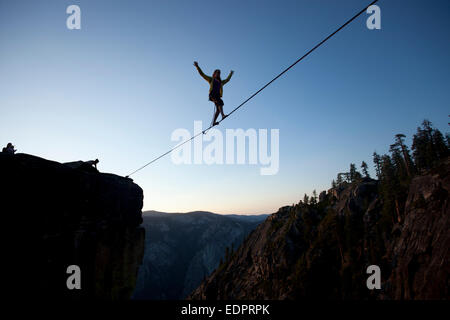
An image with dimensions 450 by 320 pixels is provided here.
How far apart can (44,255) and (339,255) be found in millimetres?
88234

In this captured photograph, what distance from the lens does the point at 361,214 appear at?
76.1 metres

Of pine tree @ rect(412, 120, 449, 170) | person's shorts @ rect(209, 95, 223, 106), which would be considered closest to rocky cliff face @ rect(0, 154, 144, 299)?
person's shorts @ rect(209, 95, 223, 106)

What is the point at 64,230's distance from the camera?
10258 millimetres

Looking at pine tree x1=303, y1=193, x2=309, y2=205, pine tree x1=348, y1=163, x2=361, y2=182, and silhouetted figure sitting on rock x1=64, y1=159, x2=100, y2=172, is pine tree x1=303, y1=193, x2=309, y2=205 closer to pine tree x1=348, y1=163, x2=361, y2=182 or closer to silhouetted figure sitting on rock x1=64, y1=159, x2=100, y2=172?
pine tree x1=348, y1=163, x2=361, y2=182

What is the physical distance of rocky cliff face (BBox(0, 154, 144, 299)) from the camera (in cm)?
888

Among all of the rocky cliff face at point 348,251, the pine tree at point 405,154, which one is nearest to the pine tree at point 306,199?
the rocky cliff face at point 348,251

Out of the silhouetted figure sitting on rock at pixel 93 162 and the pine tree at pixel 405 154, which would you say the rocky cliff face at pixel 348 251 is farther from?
the silhouetted figure sitting on rock at pixel 93 162

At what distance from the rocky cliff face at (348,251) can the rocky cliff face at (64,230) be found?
47.1 meters

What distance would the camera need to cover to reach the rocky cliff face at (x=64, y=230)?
8.88m

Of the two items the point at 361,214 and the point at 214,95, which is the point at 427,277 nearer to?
the point at 361,214

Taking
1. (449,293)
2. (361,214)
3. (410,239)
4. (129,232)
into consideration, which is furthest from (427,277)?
(129,232)

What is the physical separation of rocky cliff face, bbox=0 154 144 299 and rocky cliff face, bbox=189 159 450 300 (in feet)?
155

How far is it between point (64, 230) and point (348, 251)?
82.4 meters

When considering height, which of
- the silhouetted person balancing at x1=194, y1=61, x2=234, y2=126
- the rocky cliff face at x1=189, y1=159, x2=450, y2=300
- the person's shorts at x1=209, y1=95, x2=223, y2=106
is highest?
the silhouetted person balancing at x1=194, y1=61, x2=234, y2=126
